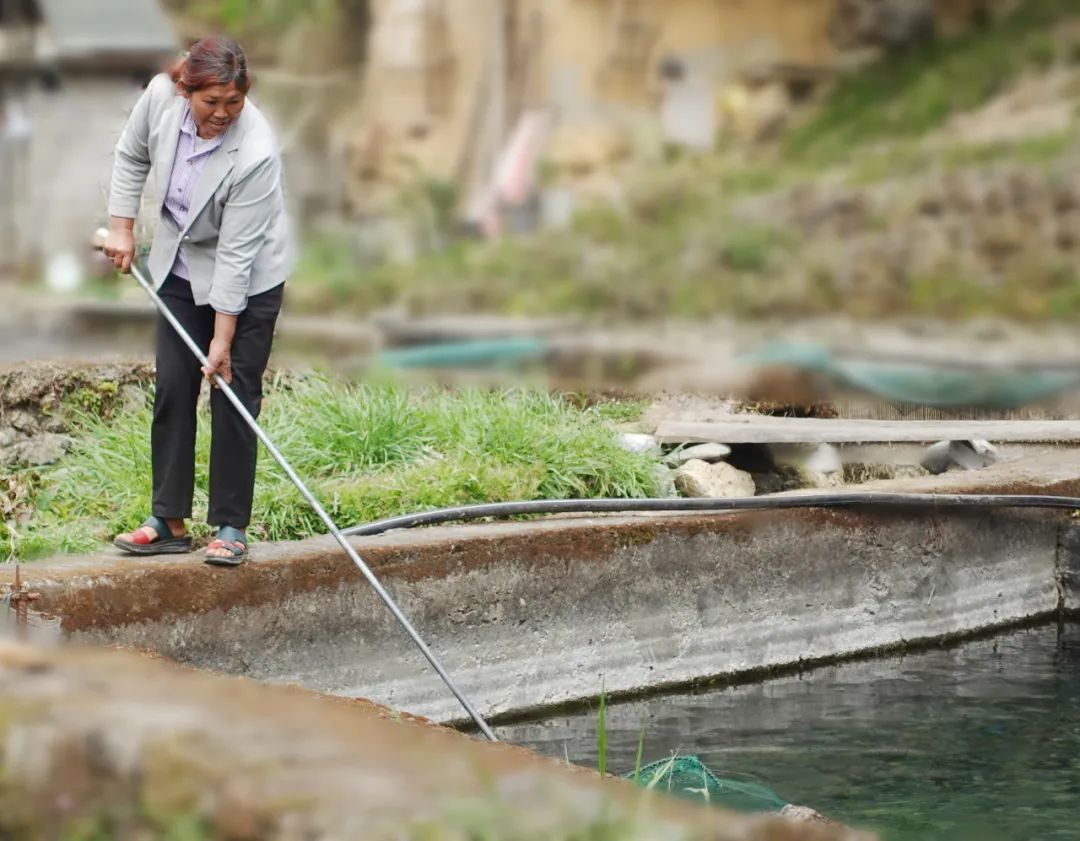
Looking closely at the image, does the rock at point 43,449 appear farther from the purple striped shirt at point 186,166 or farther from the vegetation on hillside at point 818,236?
the vegetation on hillside at point 818,236

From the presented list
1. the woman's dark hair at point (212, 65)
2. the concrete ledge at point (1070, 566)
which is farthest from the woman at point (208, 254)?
the concrete ledge at point (1070, 566)

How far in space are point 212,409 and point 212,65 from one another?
1035 millimetres

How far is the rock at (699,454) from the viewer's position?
7473mm

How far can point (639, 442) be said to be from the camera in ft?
24.8

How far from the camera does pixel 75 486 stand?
665 cm

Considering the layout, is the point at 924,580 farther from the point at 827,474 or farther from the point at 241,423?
the point at 241,423

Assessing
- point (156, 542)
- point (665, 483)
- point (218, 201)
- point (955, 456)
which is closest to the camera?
point (218, 201)

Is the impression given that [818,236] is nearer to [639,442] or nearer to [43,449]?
[639,442]

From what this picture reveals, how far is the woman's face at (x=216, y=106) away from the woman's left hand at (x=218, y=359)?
2.00 ft

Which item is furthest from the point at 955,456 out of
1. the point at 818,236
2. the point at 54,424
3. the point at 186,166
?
the point at 818,236

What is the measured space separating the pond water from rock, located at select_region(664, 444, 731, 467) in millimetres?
1095

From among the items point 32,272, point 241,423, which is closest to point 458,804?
point 241,423

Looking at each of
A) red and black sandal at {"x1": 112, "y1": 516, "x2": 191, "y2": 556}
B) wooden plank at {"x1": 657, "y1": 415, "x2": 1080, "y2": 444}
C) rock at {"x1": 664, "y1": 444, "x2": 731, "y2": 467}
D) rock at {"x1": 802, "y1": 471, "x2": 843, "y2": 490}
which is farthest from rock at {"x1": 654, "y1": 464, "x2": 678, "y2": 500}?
red and black sandal at {"x1": 112, "y1": 516, "x2": 191, "y2": 556}

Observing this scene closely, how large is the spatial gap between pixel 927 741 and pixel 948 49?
2935 centimetres
